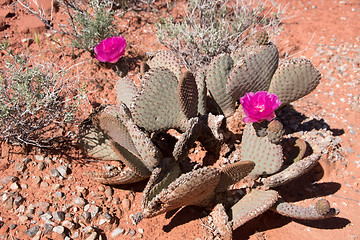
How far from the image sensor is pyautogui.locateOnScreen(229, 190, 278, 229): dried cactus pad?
225cm

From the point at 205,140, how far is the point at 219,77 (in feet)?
1.82

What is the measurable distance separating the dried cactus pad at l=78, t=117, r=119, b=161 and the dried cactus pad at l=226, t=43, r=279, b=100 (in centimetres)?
113

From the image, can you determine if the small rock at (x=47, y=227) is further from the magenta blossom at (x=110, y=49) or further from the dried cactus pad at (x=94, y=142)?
the magenta blossom at (x=110, y=49)

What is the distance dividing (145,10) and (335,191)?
332 centimetres

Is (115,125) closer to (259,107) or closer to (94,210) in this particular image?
(94,210)

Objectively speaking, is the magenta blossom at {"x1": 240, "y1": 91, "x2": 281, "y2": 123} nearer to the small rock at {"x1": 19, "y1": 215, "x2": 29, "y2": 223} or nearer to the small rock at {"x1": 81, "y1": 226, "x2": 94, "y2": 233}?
the small rock at {"x1": 81, "y1": 226, "x2": 94, "y2": 233}

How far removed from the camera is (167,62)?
2826 mm

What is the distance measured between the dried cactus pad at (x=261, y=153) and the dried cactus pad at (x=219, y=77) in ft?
1.42

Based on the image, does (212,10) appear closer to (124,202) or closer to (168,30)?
(168,30)

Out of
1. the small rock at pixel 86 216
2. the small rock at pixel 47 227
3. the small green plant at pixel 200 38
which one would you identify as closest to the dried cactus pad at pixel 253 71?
the small green plant at pixel 200 38

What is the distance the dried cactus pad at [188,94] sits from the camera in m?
2.33

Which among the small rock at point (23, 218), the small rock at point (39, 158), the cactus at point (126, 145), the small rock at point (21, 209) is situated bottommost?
the small rock at point (23, 218)

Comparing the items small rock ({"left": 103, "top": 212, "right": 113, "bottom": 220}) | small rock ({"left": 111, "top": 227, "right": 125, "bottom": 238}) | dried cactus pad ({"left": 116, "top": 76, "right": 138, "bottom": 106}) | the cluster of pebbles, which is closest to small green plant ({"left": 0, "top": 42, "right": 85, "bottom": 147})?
the cluster of pebbles

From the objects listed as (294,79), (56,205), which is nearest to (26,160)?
(56,205)
